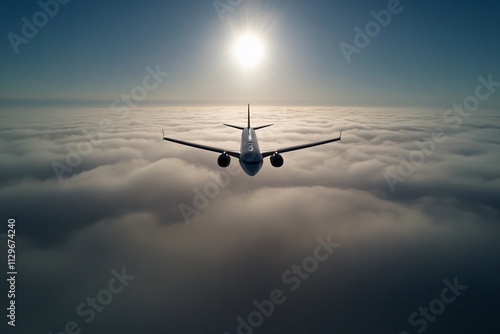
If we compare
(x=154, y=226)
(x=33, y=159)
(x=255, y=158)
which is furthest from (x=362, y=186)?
(x=33, y=159)

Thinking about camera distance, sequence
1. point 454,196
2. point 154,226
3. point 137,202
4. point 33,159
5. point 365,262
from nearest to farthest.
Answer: point 365,262, point 154,226, point 137,202, point 454,196, point 33,159

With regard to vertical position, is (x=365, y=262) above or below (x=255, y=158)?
below

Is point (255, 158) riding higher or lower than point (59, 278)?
higher

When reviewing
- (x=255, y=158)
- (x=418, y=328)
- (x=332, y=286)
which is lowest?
(x=418, y=328)

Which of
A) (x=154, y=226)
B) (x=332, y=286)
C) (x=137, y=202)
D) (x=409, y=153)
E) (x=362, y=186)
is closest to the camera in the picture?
(x=332, y=286)

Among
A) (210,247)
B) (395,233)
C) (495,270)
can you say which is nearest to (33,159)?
(210,247)

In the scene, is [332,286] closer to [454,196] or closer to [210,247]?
[210,247]

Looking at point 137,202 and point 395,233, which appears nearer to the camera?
point 395,233

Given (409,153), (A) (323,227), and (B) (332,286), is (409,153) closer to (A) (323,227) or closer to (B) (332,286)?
(A) (323,227)

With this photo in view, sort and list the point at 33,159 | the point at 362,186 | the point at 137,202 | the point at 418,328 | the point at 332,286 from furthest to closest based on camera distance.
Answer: the point at 33,159 → the point at 362,186 → the point at 137,202 → the point at 332,286 → the point at 418,328
